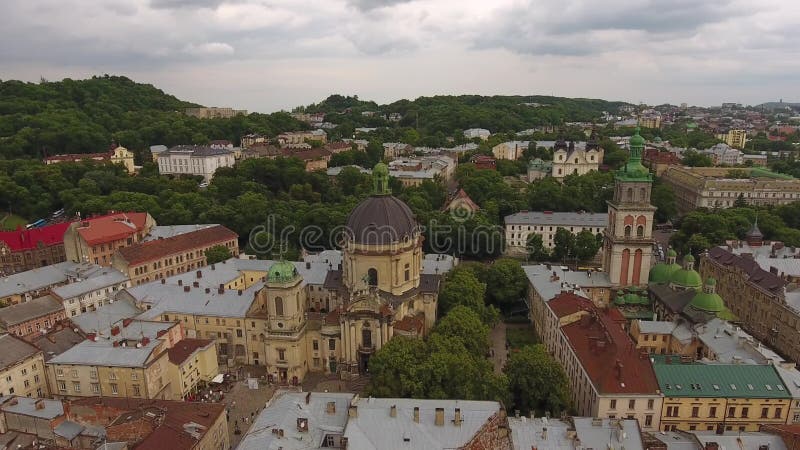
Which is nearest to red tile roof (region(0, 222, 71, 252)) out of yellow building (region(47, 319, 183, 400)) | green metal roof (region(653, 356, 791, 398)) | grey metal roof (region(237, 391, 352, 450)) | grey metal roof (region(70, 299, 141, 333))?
grey metal roof (region(70, 299, 141, 333))

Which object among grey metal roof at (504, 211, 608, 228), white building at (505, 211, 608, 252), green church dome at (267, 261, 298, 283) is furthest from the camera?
grey metal roof at (504, 211, 608, 228)

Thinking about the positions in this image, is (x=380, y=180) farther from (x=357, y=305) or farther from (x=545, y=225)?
(x=545, y=225)

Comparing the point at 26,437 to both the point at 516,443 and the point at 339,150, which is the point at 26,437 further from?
the point at 339,150

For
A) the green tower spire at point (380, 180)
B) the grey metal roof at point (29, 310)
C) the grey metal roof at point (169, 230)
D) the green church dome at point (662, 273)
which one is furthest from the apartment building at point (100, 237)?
the green church dome at point (662, 273)

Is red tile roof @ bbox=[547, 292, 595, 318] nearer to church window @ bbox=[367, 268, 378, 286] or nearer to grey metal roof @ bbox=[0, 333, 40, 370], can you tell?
church window @ bbox=[367, 268, 378, 286]

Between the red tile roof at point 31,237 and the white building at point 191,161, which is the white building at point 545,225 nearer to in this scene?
the red tile roof at point 31,237

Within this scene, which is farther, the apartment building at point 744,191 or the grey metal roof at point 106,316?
the apartment building at point 744,191

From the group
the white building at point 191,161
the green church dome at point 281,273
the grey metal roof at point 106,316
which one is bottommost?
the grey metal roof at point 106,316

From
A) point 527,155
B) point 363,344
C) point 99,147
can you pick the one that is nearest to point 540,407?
point 363,344
